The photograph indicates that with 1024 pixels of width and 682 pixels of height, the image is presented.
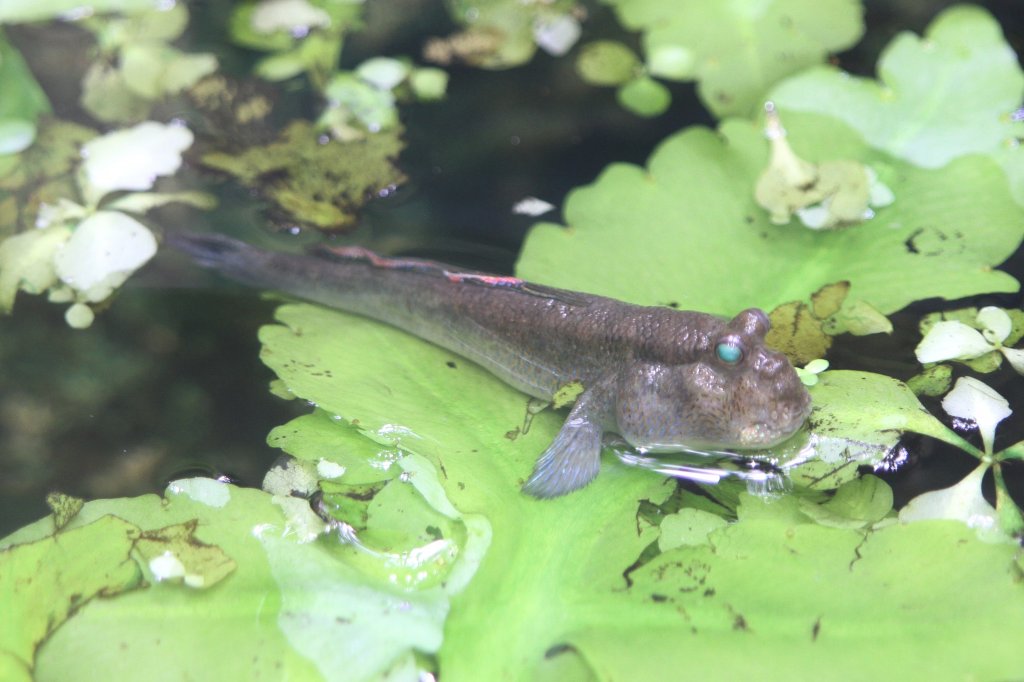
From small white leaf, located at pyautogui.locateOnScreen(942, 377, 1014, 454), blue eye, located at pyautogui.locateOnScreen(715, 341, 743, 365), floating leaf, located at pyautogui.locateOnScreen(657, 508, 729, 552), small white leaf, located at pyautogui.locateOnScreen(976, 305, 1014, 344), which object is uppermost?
blue eye, located at pyautogui.locateOnScreen(715, 341, 743, 365)

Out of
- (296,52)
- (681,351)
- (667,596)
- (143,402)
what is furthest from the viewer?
(296,52)

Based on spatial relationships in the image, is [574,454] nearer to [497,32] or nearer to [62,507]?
[62,507]

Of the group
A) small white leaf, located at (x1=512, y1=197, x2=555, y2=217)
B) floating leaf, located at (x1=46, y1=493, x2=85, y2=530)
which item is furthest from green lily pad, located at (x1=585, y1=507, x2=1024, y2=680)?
small white leaf, located at (x1=512, y1=197, x2=555, y2=217)

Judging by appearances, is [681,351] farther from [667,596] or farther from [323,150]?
[323,150]

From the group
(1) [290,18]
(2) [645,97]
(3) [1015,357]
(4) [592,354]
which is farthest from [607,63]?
(3) [1015,357]

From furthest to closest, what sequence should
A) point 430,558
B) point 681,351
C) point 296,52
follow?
point 296,52, point 681,351, point 430,558

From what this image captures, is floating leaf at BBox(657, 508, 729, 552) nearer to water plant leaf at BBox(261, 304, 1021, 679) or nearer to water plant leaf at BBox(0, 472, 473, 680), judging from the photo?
water plant leaf at BBox(261, 304, 1021, 679)

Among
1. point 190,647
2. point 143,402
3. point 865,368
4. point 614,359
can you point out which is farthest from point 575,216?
point 190,647
